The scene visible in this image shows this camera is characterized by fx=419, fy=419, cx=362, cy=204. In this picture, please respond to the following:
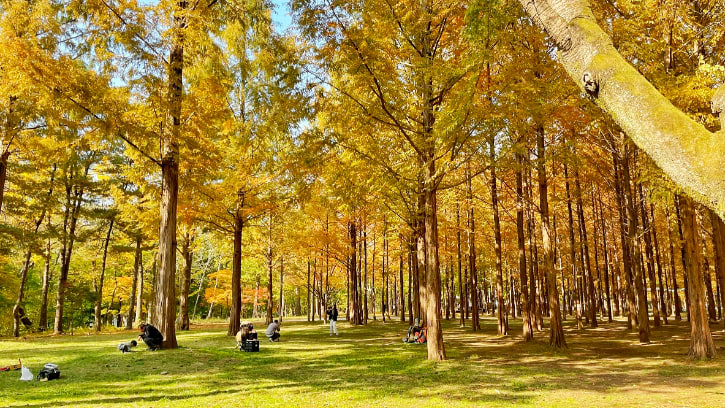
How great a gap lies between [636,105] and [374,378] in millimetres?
7957

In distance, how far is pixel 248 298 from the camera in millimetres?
40344

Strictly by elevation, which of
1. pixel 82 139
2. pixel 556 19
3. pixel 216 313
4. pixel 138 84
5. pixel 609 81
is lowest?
pixel 216 313

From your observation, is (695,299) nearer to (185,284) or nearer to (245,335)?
(245,335)

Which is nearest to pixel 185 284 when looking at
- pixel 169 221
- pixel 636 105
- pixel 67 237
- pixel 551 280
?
pixel 67 237

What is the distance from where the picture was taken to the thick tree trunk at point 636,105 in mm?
2180

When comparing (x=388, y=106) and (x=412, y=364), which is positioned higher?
(x=388, y=106)

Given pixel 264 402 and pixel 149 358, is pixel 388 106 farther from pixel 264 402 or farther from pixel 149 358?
pixel 149 358

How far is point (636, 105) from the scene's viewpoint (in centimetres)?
243

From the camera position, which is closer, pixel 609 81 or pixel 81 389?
pixel 609 81

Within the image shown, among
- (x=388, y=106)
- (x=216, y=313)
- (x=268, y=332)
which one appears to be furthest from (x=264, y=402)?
→ (x=216, y=313)

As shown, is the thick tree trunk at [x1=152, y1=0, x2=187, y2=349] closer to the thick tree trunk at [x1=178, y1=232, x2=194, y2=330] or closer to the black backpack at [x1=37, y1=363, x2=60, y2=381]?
the black backpack at [x1=37, y1=363, x2=60, y2=381]

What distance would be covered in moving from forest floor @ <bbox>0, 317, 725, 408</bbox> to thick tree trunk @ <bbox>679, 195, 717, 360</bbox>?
585mm

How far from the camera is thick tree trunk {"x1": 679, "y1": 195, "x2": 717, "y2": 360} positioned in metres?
11.1

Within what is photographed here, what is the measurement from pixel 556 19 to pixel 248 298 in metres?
40.8
